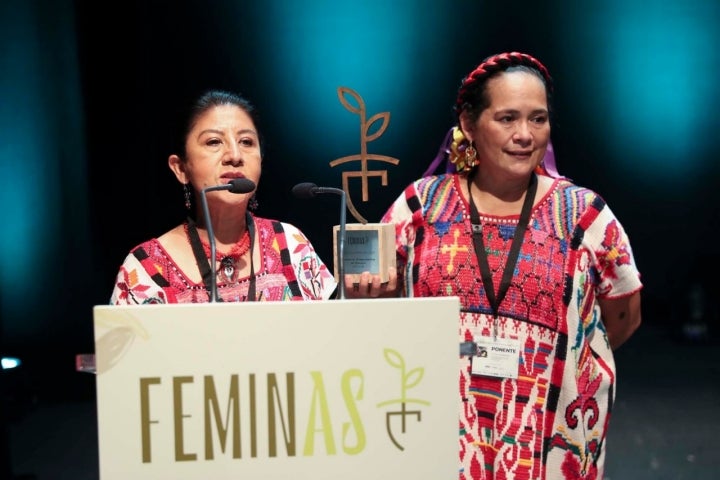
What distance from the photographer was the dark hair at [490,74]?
7.23ft

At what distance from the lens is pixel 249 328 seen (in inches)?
59.3

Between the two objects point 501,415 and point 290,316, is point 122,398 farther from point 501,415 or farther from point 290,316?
point 501,415

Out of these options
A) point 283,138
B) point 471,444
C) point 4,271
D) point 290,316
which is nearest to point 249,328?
point 290,316

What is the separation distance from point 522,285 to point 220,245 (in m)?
0.76

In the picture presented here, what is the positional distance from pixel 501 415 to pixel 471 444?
104mm

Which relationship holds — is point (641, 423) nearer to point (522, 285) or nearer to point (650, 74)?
point (650, 74)

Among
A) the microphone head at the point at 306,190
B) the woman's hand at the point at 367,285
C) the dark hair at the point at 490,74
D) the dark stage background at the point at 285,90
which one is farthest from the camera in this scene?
the dark stage background at the point at 285,90

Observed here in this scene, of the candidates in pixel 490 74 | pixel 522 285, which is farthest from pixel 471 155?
pixel 522 285

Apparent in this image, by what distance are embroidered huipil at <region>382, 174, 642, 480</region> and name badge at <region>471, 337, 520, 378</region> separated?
2 cm

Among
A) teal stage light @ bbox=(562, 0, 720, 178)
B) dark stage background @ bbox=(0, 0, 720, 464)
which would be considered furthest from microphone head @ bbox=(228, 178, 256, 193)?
teal stage light @ bbox=(562, 0, 720, 178)

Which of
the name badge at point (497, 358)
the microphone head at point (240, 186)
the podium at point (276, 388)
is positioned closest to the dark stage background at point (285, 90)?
the name badge at point (497, 358)

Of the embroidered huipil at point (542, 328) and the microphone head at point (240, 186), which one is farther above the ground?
the microphone head at point (240, 186)

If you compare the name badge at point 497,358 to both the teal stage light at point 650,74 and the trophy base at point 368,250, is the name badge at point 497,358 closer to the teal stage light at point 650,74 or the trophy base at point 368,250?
the trophy base at point 368,250

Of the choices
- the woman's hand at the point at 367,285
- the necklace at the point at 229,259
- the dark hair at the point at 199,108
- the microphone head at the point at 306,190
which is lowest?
the woman's hand at the point at 367,285
